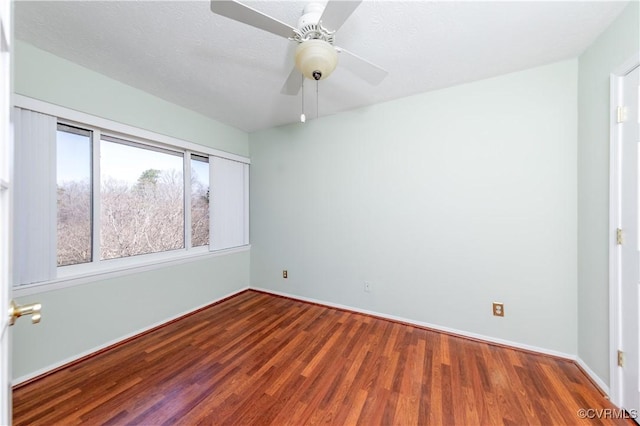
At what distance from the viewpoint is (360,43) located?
1.71 meters

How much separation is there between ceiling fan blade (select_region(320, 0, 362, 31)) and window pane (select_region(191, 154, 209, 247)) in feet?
8.09

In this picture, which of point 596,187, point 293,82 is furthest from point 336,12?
point 596,187

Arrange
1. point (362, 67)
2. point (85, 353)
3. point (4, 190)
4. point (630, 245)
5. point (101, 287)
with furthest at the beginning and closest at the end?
1. point (101, 287)
2. point (85, 353)
3. point (362, 67)
4. point (630, 245)
5. point (4, 190)

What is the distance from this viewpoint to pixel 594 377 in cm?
169

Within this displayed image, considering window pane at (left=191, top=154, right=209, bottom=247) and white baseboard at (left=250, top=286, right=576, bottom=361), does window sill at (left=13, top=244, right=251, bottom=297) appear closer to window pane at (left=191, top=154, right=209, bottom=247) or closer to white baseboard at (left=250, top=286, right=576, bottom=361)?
window pane at (left=191, top=154, right=209, bottom=247)

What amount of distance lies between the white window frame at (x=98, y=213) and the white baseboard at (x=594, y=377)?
3710 mm

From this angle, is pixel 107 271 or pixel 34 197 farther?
pixel 107 271

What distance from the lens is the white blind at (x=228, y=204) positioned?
3.16 metres

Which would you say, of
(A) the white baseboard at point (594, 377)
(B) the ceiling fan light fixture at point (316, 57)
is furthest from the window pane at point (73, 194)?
(A) the white baseboard at point (594, 377)

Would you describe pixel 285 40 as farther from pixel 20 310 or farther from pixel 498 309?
pixel 498 309

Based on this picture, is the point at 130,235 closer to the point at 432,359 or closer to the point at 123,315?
the point at 123,315

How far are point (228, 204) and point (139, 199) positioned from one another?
1.04m

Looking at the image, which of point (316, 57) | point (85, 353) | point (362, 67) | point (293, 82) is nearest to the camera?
point (316, 57)

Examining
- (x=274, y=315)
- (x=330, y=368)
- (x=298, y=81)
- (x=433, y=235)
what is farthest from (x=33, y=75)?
(x=433, y=235)
